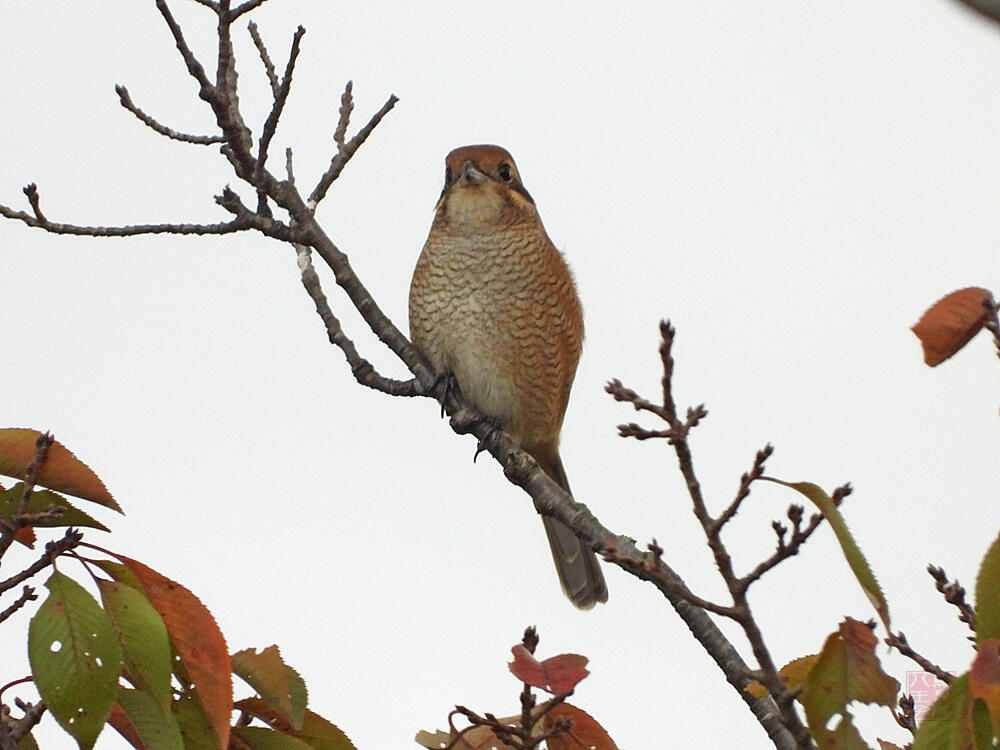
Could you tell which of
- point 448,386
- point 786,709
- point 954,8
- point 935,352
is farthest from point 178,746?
point 448,386

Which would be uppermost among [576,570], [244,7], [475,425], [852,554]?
[244,7]

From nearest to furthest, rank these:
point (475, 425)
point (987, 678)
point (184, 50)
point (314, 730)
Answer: point (987, 678), point (314, 730), point (184, 50), point (475, 425)

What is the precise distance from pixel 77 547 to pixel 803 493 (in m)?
1.37

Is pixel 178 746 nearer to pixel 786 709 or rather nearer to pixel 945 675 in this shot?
pixel 786 709

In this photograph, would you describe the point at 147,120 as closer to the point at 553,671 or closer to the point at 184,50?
the point at 184,50

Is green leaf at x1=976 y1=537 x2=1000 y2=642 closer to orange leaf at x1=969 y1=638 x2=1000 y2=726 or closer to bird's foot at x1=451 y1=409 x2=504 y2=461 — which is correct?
orange leaf at x1=969 y1=638 x2=1000 y2=726

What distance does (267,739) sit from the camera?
287cm

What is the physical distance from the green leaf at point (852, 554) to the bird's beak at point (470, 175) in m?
4.40

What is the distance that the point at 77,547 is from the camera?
8.68 ft

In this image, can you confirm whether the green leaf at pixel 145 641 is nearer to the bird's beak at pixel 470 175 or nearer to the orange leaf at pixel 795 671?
the orange leaf at pixel 795 671

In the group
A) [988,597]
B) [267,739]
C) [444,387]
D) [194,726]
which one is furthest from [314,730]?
[444,387]

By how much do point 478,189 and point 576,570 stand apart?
204cm

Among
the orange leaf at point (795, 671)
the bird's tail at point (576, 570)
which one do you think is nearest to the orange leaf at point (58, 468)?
the orange leaf at point (795, 671)

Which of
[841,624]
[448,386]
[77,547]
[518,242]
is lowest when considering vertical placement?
[841,624]
